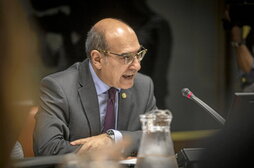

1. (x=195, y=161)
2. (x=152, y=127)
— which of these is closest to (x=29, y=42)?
(x=152, y=127)

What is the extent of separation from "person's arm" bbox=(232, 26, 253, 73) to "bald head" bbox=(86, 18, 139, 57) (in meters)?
1.09

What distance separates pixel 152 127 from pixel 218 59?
1.78 meters

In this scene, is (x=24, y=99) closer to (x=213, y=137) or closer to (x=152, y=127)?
(x=213, y=137)

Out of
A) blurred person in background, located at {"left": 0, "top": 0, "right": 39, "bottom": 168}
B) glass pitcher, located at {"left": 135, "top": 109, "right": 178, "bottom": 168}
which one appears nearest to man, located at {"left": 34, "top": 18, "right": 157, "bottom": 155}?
glass pitcher, located at {"left": 135, "top": 109, "right": 178, "bottom": 168}

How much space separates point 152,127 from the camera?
3.24 feet

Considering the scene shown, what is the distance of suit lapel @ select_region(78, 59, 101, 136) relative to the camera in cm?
185

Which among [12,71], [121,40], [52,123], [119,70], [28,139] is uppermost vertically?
[12,71]

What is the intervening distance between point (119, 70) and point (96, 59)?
143 millimetres

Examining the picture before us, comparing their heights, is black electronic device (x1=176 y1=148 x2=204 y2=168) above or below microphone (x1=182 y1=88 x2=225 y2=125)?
below

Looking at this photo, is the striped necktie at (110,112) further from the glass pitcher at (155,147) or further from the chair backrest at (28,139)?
the glass pitcher at (155,147)

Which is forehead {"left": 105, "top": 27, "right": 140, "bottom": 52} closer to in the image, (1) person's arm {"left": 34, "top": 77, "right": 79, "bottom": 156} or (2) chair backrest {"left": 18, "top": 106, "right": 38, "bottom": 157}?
(1) person's arm {"left": 34, "top": 77, "right": 79, "bottom": 156}

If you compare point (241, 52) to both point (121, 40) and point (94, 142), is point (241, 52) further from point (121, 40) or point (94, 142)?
point (94, 142)

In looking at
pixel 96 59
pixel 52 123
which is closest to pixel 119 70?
pixel 96 59

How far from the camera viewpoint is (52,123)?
1.73m
